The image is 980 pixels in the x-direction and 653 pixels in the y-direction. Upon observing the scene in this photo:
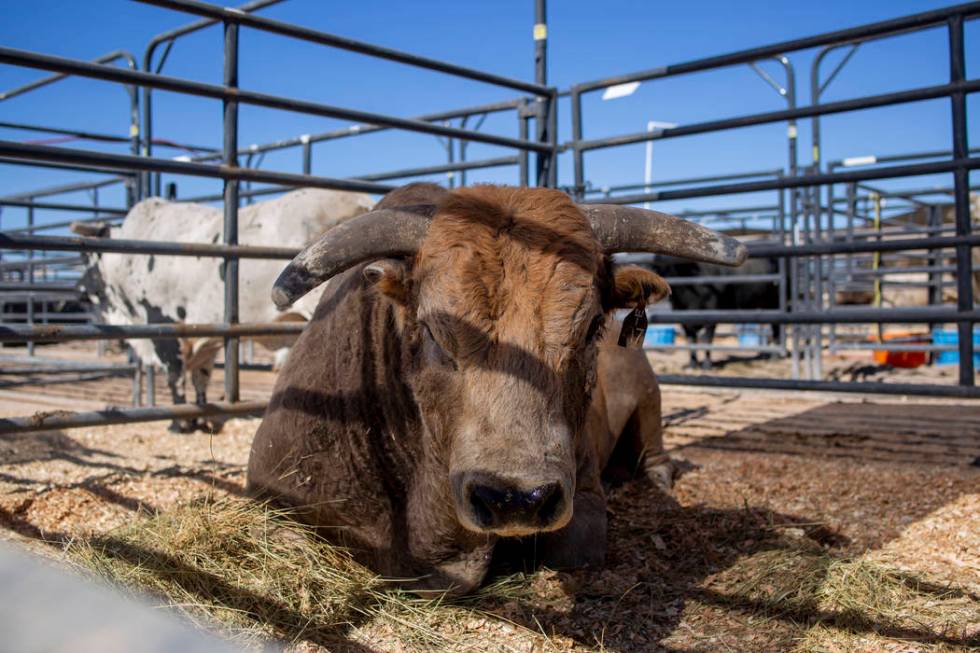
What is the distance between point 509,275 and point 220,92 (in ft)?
8.06

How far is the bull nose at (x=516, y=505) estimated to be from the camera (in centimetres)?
187

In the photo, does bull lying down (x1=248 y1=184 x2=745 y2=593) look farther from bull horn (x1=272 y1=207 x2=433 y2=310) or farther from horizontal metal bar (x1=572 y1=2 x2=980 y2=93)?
horizontal metal bar (x1=572 y1=2 x2=980 y2=93)

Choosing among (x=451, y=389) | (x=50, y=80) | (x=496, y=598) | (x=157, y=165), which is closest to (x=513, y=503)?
(x=451, y=389)

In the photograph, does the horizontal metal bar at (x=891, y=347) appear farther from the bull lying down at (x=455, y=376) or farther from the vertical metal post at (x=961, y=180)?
the bull lying down at (x=455, y=376)

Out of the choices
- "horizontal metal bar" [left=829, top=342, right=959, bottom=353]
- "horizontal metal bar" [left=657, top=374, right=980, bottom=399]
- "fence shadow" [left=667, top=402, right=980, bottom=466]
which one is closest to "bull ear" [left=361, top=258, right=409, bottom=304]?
"horizontal metal bar" [left=657, top=374, right=980, bottom=399]

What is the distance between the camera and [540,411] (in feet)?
6.79

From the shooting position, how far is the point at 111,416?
3.45 meters

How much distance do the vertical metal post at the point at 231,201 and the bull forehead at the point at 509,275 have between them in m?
2.06

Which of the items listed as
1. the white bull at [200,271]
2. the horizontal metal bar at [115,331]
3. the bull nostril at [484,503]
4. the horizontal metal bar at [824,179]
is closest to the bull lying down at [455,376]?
the bull nostril at [484,503]

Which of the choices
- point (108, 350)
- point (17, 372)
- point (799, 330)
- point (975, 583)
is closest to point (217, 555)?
point (975, 583)

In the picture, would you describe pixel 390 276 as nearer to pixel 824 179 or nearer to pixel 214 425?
pixel 824 179

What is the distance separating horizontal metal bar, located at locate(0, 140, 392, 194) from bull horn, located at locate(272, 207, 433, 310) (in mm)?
1627

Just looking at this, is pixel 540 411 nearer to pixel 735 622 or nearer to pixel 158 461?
pixel 735 622

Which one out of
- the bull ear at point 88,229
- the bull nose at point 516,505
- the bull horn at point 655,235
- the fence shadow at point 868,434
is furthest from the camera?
the bull ear at point 88,229
